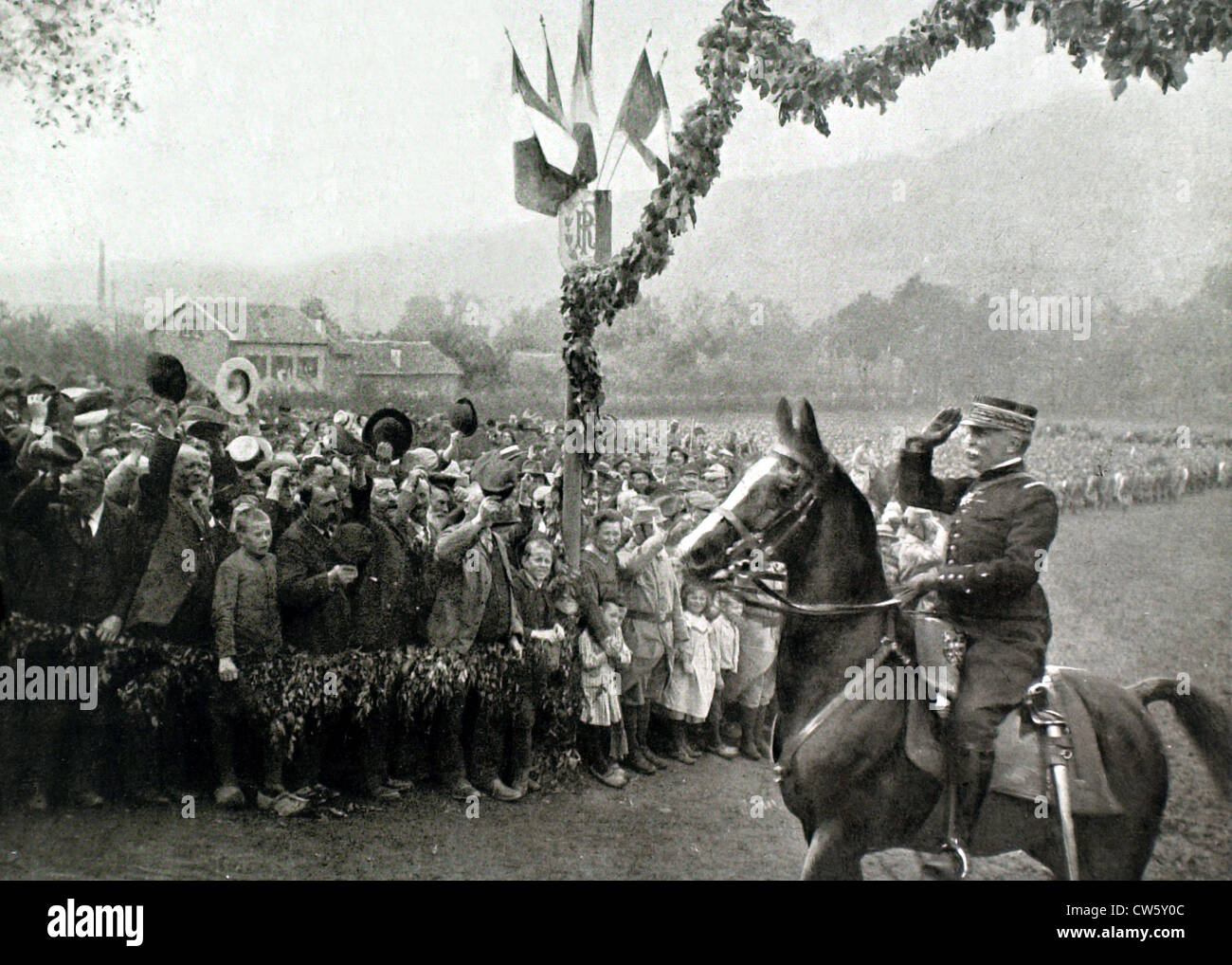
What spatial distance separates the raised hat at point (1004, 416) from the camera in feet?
18.1

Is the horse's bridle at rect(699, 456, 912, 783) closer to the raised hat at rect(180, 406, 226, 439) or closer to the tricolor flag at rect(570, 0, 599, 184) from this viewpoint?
the tricolor flag at rect(570, 0, 599, 184)

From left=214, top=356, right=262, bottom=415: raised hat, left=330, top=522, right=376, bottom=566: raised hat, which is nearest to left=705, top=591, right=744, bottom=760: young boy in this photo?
left=330, top=522, right=376, bottom=566: raised hat

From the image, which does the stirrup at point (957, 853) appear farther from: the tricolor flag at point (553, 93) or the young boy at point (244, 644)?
the tricolor flag at point (553, 93)

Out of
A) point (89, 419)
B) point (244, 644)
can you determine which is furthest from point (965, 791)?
point (89, 419)

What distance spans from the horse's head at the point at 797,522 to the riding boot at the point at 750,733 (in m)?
1.28

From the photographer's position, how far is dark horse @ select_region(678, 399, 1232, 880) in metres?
5.04

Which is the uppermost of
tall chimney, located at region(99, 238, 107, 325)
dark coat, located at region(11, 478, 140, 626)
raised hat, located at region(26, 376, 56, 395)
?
tall chimney, located at region(99, 238, 107, 325)

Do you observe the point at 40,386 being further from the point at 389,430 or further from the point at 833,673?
the point at 833,673

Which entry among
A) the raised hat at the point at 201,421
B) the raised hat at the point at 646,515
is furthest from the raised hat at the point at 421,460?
the raised hat at the point at 646,515

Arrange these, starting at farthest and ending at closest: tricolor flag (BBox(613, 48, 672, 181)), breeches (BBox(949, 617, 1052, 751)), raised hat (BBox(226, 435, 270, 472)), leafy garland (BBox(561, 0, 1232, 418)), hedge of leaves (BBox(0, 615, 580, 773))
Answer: tricolor flag (BBox(613, 48, 672, 181)) < raised hat (BBox(226, 435, 270, 472)) < hedge of leaves (BBox(0, 615, 580, 773)) < leafy garland (BBox(561, 0, 1232, 418)) < breeches (BBox(949, 617, 1052, 751))

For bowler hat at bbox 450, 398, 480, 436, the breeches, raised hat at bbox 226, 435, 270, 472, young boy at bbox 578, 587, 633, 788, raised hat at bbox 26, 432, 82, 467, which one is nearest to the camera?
the breeches

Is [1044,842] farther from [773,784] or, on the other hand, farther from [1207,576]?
[1207,576]

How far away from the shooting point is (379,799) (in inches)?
227

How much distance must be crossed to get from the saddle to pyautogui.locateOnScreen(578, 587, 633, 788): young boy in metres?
1.72
